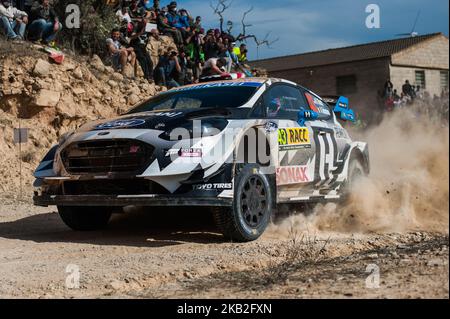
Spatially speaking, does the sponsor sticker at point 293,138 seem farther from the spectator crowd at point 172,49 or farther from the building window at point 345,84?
the building window at point 345,84

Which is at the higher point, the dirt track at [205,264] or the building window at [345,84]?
the building window at [345,84]

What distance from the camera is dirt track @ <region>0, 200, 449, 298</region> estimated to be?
4.14m

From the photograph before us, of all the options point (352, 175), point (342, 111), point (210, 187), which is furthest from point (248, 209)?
point (342, 111)

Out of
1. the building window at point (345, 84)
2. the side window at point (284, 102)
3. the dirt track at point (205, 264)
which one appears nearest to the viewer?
the dirt track at point (205, 264)

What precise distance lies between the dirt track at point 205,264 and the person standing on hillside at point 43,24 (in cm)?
704

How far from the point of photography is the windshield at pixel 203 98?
698 centimetres

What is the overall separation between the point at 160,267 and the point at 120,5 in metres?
13.2

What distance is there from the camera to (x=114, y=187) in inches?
249

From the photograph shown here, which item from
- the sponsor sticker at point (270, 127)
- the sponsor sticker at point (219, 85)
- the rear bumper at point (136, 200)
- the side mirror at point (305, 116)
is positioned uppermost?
the sponsor sticker at point (219, 85)

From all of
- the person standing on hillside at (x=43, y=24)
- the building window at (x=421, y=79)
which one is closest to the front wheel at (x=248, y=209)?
the person standing on hillside at (x=43, y=24)

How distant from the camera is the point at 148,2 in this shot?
1786 cm

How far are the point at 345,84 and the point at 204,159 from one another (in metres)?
32.8

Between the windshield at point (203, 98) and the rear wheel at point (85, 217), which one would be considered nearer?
the windshield at point (203, 98)

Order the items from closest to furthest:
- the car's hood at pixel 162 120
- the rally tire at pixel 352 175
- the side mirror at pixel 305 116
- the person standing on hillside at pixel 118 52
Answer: the car's hood at pixel 162 120 < the side mirror at pixel 305 116 < the rally tire at pixel 352 175 < the person standing on hillside at pixel 118 52
